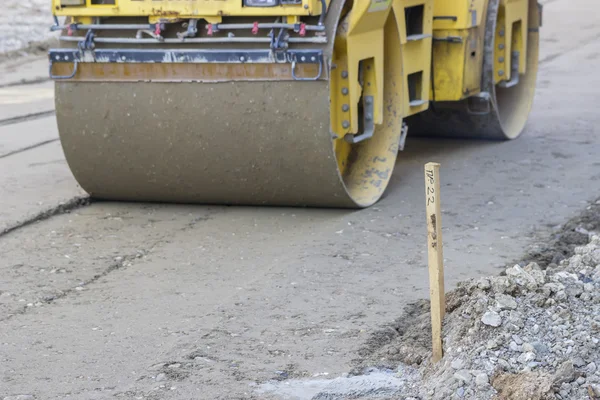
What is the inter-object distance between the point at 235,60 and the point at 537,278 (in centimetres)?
214

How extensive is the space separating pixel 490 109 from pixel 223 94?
3.00 metres

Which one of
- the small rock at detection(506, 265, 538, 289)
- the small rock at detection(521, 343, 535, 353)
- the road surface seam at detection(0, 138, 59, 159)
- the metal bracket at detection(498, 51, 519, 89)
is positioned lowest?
the road surface seam at detection(0, 138, 59, 159)

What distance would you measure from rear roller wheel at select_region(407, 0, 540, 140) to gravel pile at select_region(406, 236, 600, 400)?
3.69m

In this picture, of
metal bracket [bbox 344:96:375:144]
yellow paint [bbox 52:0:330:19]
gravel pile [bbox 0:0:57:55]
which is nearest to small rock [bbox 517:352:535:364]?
yellow paint [bbox 52:0:330:19]

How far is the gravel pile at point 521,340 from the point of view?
3.16m

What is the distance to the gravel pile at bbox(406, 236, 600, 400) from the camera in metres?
3.16

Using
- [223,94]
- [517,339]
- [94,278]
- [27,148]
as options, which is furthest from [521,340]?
[27,148]

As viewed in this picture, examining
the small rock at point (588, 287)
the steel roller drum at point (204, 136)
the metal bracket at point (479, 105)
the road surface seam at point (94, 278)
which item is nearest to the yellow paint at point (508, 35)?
the metal bracket at point (479, 105)

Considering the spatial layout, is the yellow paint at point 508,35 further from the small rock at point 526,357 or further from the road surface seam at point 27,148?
the small rock at point 526,357

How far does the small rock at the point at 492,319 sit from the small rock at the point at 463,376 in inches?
9.2

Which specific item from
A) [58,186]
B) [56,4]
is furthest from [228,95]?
[58,186]

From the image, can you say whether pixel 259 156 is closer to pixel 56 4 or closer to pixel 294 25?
pixel 294 25

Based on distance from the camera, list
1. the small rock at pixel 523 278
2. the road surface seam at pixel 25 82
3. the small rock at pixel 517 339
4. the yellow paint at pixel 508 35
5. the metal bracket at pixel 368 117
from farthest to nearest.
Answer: the road surface seam at pixel 25 82 < the yellow paint at pixel 508 35 < the metal bracket at pixel 368 117 < the small rock at pixel 523 278 < the small rock at pixel 517 339

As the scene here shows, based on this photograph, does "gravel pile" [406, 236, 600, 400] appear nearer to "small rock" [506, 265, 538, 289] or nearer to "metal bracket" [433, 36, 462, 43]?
"small rock" [506, 265, 538, 289]
